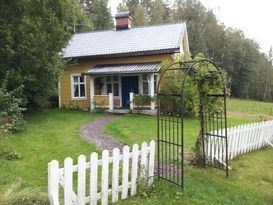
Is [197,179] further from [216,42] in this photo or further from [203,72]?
[216,42]

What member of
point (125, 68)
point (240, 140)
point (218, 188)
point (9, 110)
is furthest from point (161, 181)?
point (125, 68)

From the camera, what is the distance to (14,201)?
3.94 metres

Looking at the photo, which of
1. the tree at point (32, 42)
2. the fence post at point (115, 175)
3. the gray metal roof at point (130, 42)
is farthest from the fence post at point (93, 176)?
the gray metal roof at point (130, 42)

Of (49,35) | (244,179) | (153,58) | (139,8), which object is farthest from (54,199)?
(139,8)

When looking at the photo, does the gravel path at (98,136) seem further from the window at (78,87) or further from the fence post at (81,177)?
the window at (78,87)

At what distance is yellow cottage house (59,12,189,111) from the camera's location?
17234mm

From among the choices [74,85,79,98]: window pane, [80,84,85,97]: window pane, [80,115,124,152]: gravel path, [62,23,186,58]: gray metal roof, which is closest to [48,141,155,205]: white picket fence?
[80,115,124,152]: gravel path

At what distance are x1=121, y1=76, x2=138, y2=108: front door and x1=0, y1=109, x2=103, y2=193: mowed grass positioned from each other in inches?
192

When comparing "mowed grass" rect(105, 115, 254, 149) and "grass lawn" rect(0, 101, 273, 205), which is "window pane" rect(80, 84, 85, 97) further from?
"grass lawn" rect(0, 101, 273, 205)

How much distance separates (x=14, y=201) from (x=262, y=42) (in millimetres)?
59327

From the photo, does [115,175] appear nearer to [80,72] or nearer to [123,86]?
[123,86]

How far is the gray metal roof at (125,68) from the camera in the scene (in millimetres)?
16219

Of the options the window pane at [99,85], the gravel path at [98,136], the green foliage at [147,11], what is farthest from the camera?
the green foliage at [147,11]

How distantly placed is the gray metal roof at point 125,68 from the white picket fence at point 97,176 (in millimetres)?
10919
